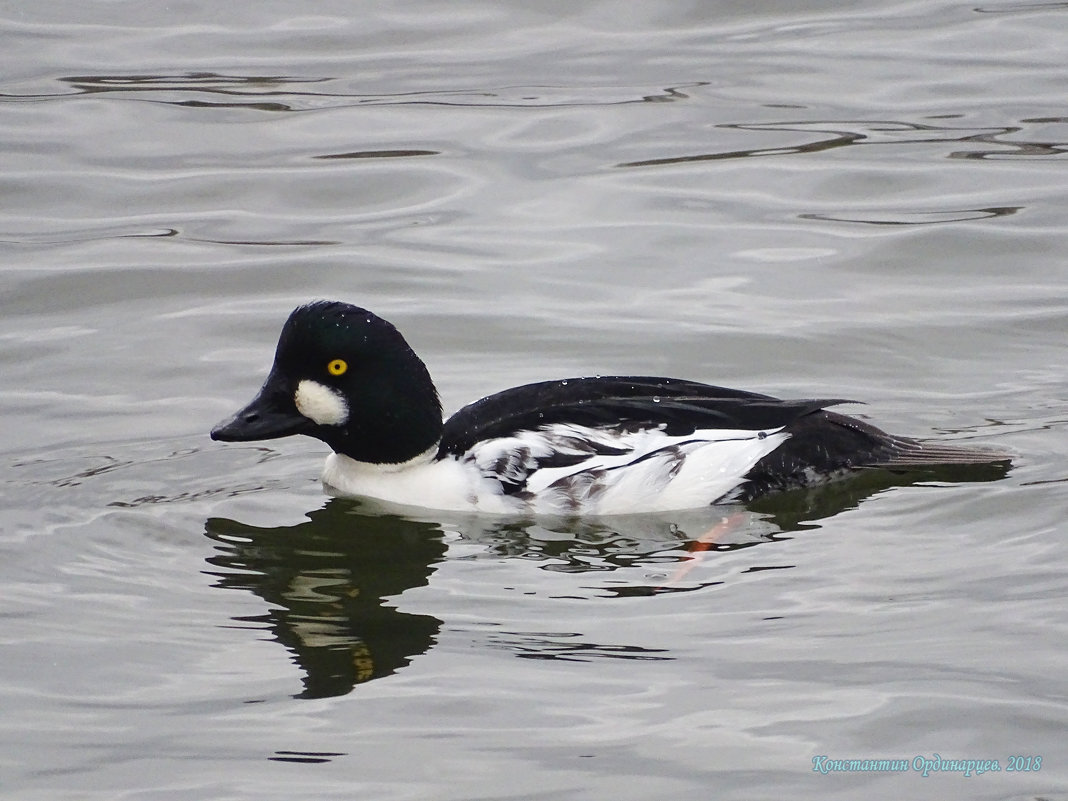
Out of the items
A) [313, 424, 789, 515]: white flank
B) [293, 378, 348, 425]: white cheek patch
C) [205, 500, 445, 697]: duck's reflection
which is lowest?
[205, 500, 445, 697]: duck's reflection

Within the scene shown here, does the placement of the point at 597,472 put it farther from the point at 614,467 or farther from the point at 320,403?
the point at 320,403

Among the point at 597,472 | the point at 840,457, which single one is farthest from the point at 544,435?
the point at 840,457

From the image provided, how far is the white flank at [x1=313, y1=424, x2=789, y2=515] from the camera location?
7.24 metres

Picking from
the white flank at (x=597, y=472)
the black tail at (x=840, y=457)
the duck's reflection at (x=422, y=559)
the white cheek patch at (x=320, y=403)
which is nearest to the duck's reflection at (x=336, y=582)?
the duck's reflection at (x=422, y=559)

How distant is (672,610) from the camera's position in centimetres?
621

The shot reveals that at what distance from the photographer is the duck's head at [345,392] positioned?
24.0ft

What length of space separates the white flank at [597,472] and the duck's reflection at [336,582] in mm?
256

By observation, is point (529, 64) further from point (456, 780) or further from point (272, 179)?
point (456, 780)

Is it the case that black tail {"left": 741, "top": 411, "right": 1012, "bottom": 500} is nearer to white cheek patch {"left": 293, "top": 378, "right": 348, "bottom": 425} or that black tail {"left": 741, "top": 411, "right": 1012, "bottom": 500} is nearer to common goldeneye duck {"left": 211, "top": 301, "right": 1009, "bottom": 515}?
common goldeneye duck {"left": 211, "top": 301, "right": 1009, "bottom": 515}

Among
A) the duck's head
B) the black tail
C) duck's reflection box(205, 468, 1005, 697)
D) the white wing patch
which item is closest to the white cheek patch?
the duck's head

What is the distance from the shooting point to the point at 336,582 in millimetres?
6773

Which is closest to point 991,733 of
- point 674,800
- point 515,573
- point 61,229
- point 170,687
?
point 674,800

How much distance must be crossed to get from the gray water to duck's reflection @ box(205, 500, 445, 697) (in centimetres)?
2

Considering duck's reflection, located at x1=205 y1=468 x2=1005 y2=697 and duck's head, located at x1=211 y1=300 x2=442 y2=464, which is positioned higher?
duck's head, located at x1=211 y1=300 x2=442 y2=464
